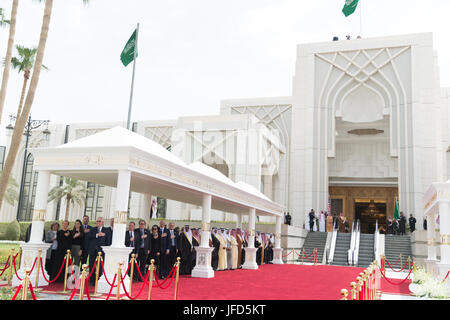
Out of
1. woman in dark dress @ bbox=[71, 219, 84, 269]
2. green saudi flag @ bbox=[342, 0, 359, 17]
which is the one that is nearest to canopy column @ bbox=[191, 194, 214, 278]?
woman in dark dress @ bbox=[71, 219, 84, 269]

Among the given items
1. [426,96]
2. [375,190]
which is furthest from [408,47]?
[375,190]

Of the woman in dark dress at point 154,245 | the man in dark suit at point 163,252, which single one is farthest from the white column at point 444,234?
the woman in dark dress at point 154,245

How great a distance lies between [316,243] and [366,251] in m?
3.50

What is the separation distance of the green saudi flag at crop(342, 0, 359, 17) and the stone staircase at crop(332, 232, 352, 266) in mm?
13943

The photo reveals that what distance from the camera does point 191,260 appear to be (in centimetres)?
1424

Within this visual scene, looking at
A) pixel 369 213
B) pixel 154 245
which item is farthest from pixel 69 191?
pixel 154 245

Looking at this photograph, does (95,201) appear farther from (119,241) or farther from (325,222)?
(119,241)

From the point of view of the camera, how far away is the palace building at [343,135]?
29.4 m

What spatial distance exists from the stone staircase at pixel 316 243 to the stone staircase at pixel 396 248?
11.5 feet

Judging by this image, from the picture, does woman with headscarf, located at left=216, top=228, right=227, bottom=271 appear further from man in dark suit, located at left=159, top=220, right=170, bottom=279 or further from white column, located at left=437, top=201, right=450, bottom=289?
white column, located at left=437, top=201, right=450, bottom=289

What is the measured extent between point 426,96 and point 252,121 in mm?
12300

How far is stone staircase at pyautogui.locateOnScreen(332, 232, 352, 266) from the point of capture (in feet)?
76.1
